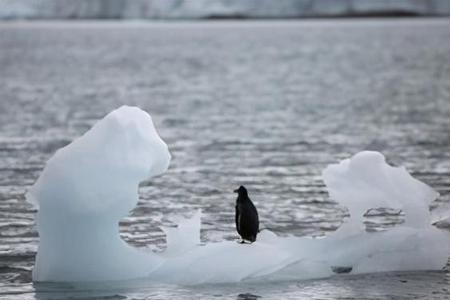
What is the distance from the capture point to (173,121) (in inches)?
1153

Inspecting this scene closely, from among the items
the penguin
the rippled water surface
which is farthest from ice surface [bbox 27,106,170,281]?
the penguin

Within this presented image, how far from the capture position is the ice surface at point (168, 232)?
11.0 meters

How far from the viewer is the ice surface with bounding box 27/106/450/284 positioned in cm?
Answer: 1095

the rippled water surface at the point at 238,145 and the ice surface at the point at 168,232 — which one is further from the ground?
the rippled water surface at the point at 238,145

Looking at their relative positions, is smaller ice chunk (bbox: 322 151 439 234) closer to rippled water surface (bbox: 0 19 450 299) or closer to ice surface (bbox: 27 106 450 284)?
ice surface (bbox: 27 106 450 284)

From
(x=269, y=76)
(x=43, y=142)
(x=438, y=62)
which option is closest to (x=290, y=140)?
(x=43, y=142)

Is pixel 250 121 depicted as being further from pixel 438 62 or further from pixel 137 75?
pixel 438 62

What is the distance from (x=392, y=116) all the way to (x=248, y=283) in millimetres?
19215

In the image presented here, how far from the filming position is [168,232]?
11492 mm

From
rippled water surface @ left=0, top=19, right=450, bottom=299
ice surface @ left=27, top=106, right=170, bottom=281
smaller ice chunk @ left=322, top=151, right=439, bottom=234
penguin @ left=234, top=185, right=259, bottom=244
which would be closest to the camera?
ice surface @ left=27, top=106, right=170, bottom=281

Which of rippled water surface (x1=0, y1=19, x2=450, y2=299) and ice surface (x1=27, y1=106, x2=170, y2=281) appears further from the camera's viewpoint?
rippled water surface (x1=0, y1=19, x2=450, y2=299)

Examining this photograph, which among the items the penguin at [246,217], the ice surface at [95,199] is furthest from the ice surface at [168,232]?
the penguin at [246,217]

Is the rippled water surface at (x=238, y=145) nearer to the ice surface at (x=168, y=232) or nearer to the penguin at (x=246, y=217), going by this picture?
the ice surface at (x=168, y=232)

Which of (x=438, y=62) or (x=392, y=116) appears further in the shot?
(x=438, y=62)
